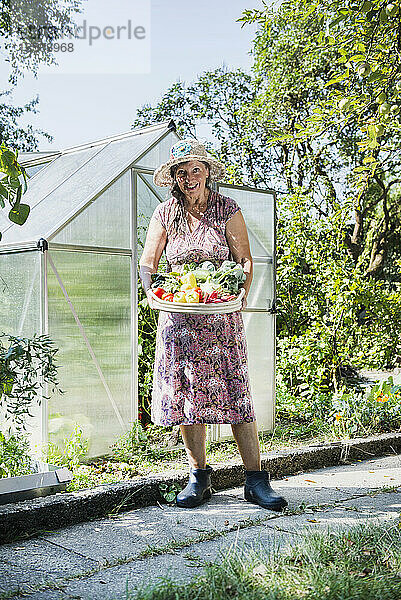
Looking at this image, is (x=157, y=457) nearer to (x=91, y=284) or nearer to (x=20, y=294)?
(x=91, y=284)

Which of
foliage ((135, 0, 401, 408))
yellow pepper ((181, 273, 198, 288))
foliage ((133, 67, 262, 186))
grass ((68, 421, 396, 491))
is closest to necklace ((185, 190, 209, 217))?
yellow pepper ((181, 273, 198, 288))

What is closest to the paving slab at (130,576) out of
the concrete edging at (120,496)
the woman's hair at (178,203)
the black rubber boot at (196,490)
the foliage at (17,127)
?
the concrete edging at (120,496)

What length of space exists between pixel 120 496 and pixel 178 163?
159 cm

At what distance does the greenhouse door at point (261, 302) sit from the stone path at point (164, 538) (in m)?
1.48

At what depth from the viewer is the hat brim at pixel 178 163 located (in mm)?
3295

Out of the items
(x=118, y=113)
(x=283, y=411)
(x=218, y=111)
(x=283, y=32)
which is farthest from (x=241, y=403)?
(x=118, y=113)

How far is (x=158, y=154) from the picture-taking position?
5.04 metres

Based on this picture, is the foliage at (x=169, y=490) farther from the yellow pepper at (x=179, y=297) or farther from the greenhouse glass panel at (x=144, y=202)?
the greenhouse glass panel at (x=144, y=202)

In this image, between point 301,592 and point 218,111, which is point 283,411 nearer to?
point 301,592

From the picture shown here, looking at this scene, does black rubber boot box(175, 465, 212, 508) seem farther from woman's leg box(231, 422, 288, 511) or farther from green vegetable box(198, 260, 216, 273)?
green vegetable box(198, 260, 216, 273)

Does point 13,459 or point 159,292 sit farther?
point 13,459

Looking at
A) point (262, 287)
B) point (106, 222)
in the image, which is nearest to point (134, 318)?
point (106, 222)

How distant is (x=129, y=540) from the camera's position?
8.90ft

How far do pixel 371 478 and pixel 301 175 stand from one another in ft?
20.2
